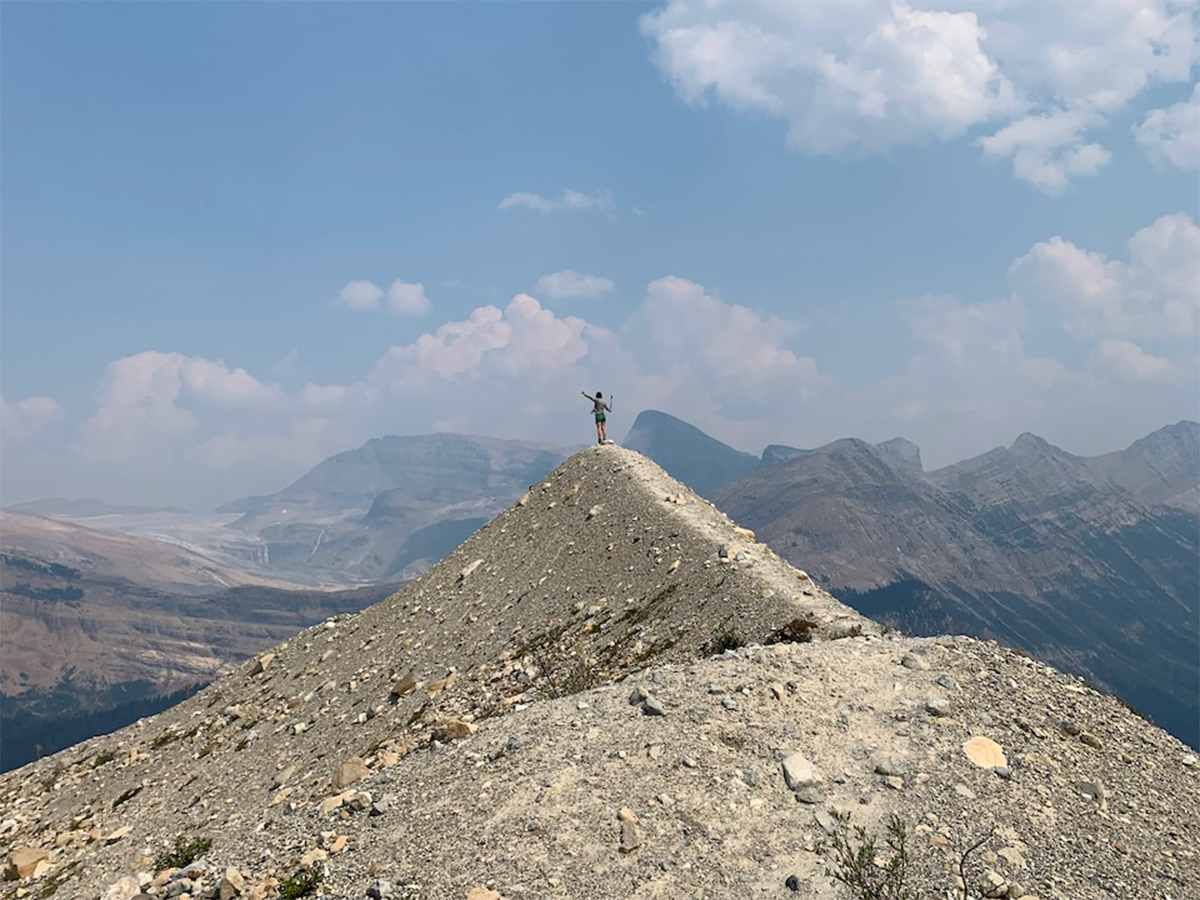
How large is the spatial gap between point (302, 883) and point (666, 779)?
7.66 m

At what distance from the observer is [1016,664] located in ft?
74.1

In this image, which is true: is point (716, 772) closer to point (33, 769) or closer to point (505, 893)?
point (505, 893)

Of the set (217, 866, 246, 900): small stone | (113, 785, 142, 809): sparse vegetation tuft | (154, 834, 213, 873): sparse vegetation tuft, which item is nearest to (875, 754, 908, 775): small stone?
(217, 866, 246, 900): small stone

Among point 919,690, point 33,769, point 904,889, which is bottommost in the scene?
point 33,769

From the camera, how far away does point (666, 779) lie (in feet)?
56.5

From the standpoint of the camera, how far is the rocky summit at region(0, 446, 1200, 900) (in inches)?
599

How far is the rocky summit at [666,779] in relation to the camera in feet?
49.9

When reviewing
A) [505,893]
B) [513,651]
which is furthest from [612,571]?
[505,893]

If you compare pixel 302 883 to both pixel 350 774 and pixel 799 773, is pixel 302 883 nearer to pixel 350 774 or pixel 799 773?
pixel 350 774

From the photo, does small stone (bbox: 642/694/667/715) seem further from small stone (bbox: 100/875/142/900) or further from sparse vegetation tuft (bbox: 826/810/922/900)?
small stone (bbox: 100/875/142/900)

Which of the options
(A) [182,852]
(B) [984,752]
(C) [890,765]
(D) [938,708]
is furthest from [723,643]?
(A) [182,852]

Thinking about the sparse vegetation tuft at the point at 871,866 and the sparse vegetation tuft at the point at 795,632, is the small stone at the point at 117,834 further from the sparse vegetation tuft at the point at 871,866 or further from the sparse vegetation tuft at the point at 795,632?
the sparse vegetation tuft at the point at 871,866

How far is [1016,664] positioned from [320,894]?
62.5ft

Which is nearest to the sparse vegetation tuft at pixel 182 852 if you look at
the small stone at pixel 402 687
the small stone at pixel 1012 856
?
the small stone at pixel 402 687
